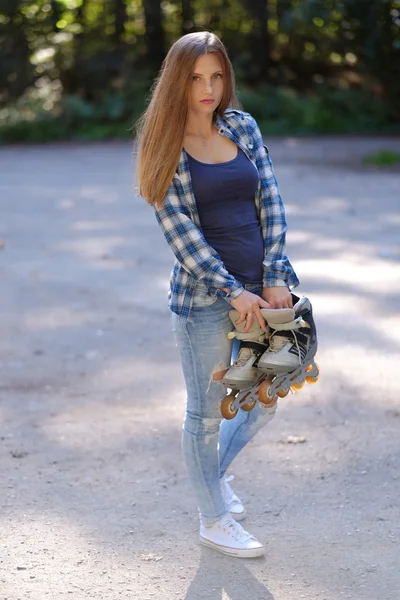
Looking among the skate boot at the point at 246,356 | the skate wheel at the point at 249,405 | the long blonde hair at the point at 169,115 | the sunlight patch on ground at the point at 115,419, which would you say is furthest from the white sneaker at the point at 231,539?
the long blonde hair at the point at 169,115

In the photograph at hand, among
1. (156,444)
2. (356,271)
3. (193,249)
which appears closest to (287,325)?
(193,249)

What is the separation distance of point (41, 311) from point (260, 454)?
118 inches

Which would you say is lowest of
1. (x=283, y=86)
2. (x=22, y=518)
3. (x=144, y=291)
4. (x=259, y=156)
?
(x=283, y=86)

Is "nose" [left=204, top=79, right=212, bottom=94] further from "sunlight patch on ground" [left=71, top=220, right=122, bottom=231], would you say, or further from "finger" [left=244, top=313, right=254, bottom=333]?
"sunlight patch on ground" [left=71, top=220, right=122, bottom=231]

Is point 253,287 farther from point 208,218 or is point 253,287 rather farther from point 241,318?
point 208,218

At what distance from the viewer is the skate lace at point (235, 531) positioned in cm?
343

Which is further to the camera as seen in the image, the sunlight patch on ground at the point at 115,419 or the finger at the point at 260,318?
the sunlight patch on ground at the point at 115,419

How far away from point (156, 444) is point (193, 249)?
1646 millimetres

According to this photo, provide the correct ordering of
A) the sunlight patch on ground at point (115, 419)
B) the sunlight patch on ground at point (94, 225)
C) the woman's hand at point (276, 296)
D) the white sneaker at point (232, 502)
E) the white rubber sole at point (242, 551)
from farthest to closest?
the sunlight patch on ground at point (94, 225)
the sunlight patch on ground at point (115, 419)
the white sneaker at point (232, 502)
the white rubber sole at point (242, 551)
the woman's hand at point (276, 296)

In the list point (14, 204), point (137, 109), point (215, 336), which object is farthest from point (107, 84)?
point (215, 336)

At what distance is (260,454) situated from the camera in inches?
171

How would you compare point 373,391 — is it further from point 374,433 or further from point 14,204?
point 14,204

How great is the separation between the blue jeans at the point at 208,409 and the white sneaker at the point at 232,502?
0.20 m

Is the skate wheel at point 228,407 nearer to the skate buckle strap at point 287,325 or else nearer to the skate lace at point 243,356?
the skate lace at point 243,356
